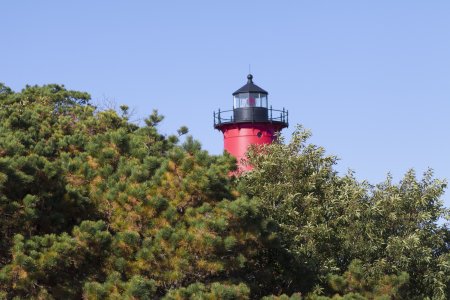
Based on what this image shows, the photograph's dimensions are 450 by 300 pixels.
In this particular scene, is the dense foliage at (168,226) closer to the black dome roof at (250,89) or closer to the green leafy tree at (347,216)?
the green leafy tree at (347,216)

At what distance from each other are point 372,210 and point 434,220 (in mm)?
3240

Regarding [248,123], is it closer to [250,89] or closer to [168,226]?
[250,89]

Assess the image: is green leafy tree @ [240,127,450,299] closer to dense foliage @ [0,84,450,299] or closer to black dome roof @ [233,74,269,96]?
dense foliage @ [0,84,450,299]

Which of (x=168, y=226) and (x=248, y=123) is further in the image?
(x=248, y=123)

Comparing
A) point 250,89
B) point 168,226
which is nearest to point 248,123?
point 250,89

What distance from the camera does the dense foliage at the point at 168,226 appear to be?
17844 millimetres

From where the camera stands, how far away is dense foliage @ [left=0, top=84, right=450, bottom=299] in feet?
58.5

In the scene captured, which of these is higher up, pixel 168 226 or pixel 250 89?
pixel 250 89

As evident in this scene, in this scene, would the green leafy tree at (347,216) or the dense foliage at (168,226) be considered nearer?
the dense foliage at (168,226)

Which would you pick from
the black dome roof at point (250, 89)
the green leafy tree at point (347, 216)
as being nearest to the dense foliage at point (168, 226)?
the green leafy tree at point (347, 216)

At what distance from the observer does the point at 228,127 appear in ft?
144

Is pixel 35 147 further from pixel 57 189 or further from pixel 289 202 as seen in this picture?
pixel 289 202

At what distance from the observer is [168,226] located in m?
18.5

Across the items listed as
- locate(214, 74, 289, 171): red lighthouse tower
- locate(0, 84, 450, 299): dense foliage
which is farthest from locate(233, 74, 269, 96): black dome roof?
locate(0, 84, 450, 299): dense foliage
